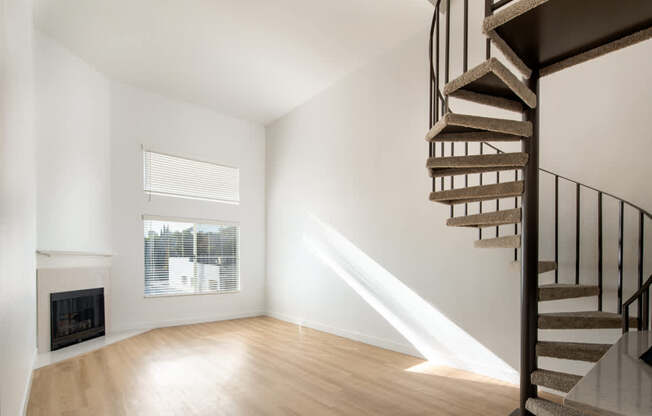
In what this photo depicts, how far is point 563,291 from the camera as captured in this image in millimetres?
2674

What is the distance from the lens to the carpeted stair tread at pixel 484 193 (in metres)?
2.69

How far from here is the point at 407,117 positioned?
4.62m

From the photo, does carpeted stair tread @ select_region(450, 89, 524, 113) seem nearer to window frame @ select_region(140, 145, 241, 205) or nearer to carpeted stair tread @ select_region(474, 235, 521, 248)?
carpeted stair tread @ select_region(474, 235, 521, 248)

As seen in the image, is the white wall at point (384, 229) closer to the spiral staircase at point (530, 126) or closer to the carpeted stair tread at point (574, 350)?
the spiral staircase at point (530, 126)

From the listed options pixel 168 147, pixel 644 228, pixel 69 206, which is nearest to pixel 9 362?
pixel 69 206

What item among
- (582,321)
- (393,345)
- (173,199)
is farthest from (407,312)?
(173,199)

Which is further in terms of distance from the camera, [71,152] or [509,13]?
[71,152]

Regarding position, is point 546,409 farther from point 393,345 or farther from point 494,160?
point 393,345

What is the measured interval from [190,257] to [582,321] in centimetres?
575

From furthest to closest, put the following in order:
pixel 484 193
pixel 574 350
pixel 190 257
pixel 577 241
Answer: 1. pixel 190 257
2. pixel 577 241
3. pixel 484 193
4. pixel 574 350

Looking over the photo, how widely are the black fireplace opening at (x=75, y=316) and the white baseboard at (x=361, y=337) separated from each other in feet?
9.66

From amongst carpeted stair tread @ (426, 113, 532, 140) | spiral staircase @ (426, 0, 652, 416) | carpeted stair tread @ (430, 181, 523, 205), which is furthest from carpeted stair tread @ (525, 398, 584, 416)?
carpeted stair tread @ (426, 113, 532, 140)

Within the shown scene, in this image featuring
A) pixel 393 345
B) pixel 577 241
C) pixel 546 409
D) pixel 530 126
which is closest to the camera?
pixel 546 409

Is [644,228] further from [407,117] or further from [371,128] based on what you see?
[371,128]
